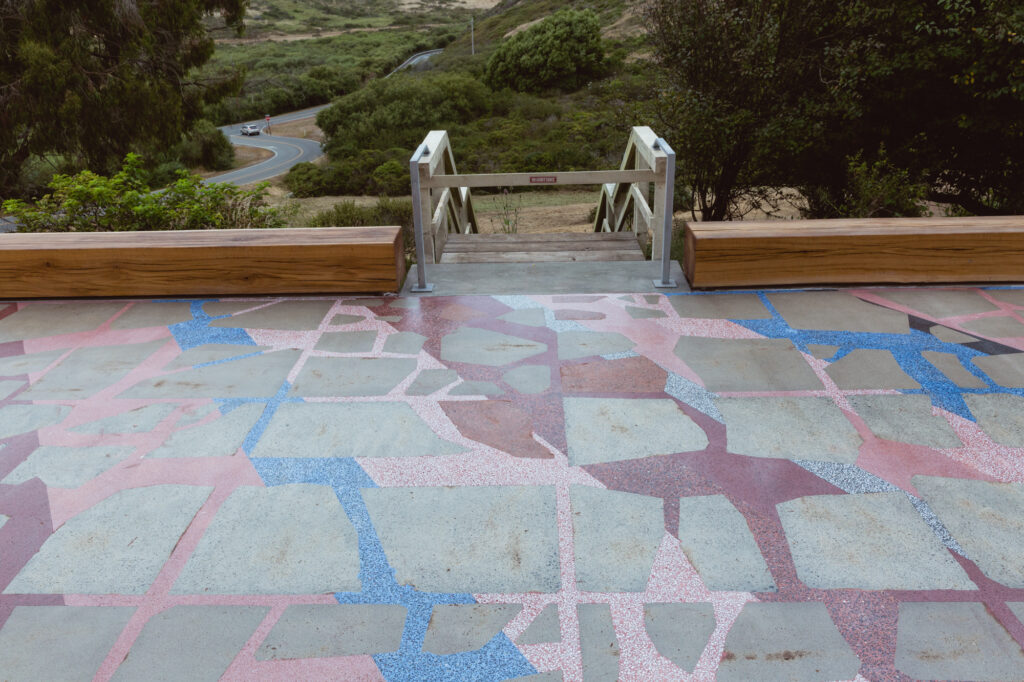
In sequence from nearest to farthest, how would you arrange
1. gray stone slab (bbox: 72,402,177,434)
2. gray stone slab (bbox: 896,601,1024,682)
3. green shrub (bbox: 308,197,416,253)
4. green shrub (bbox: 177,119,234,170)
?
gray stone slab (bbox: 896,601,1024,682), gray stone slab (bbox: 72,402,177,434), green shrub (bbox: 308,197,416,253), green shrub (bbox: 177,119,234,170)

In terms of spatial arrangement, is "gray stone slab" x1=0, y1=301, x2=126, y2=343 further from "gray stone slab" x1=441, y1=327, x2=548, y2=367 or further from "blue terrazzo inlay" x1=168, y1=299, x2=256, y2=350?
"gray stone slab" x1=441, y1=327, x2=548, y2=367

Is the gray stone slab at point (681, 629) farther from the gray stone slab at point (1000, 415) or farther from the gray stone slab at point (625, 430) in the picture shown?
the gray stone slab at point (1000, 415)

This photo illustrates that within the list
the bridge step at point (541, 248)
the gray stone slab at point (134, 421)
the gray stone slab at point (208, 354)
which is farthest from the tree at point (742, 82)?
the gray stone slab at point (134, 421)

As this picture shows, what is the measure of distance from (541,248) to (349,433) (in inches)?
131

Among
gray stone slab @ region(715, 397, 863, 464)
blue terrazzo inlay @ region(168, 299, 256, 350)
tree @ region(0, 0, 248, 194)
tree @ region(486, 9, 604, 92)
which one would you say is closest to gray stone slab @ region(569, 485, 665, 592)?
gray stone slab @ region(715, 397, 863, 464)

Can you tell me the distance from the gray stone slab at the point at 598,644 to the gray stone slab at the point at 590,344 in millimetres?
1893

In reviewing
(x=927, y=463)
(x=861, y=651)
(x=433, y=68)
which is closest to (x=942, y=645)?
(x=861, y=651)

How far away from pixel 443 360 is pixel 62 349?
2.26 m

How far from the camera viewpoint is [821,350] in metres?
4.06

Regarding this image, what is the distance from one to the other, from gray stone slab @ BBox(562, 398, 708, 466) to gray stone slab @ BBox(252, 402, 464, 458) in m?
0.56

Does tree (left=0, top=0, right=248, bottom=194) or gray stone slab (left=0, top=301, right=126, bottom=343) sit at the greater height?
tree (left=0, top=0, right=248, bottom=194)

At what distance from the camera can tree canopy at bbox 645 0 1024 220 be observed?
7371 millimetres

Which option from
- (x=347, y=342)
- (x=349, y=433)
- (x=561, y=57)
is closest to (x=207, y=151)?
(x=561, y=57)

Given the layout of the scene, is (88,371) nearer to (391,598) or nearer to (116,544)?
(116,544)
